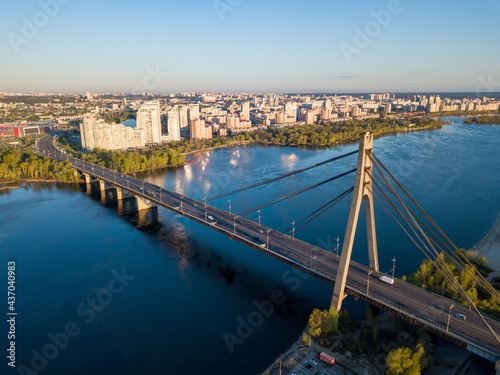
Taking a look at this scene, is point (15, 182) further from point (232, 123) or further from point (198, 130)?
point (232, 123)

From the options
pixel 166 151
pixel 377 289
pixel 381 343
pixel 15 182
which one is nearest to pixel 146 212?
pixel 15 182

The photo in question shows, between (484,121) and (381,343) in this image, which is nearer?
(381,343)

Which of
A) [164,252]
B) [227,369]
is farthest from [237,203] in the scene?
[227,369]

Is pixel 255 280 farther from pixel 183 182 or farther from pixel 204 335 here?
pixel 183 182

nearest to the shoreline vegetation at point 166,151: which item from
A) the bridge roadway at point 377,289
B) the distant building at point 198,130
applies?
the distant building at point 198,130

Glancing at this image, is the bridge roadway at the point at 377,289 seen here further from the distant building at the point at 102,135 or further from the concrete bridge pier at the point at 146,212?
the distant building at the point at 102,135

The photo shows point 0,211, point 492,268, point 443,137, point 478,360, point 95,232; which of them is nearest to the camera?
point 478,360
